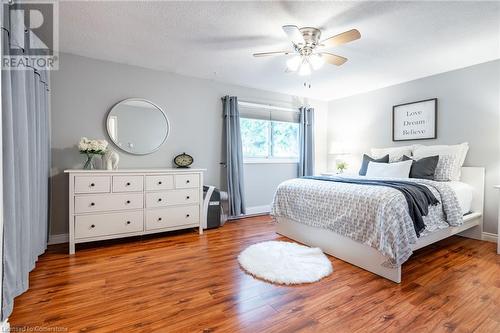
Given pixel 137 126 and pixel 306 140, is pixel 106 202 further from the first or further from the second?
pixel 306 140

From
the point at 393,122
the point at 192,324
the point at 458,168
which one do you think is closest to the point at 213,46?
the point at 192,324

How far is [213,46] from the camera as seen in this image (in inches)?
109

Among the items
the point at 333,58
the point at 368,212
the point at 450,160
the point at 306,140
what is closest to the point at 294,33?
the point at 333,58

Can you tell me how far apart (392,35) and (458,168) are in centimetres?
202

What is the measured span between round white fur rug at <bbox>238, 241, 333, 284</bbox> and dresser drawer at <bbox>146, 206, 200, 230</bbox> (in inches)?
38.9

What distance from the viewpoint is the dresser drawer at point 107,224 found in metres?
2.69

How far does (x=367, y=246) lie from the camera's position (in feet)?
7.33

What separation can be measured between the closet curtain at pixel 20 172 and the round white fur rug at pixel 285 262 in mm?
1687

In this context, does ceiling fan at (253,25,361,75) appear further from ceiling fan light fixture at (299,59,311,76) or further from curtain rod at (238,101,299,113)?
curtain rod at (238,101,299,113)

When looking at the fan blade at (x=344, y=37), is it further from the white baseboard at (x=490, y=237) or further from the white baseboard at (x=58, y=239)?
the white baseboard at (x=58, y=239)

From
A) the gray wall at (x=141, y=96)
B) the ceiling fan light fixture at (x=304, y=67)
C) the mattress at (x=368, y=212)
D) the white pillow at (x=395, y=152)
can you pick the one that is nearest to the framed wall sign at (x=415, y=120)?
the white pillow at (x=395, y=152)

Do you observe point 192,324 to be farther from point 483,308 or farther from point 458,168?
point 458,168

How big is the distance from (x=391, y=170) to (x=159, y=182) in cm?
307

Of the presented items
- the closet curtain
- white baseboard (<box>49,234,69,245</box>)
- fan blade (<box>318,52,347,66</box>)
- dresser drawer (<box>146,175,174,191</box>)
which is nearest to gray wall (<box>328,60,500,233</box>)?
fan blade (<box>318,52,347,66</box>)
